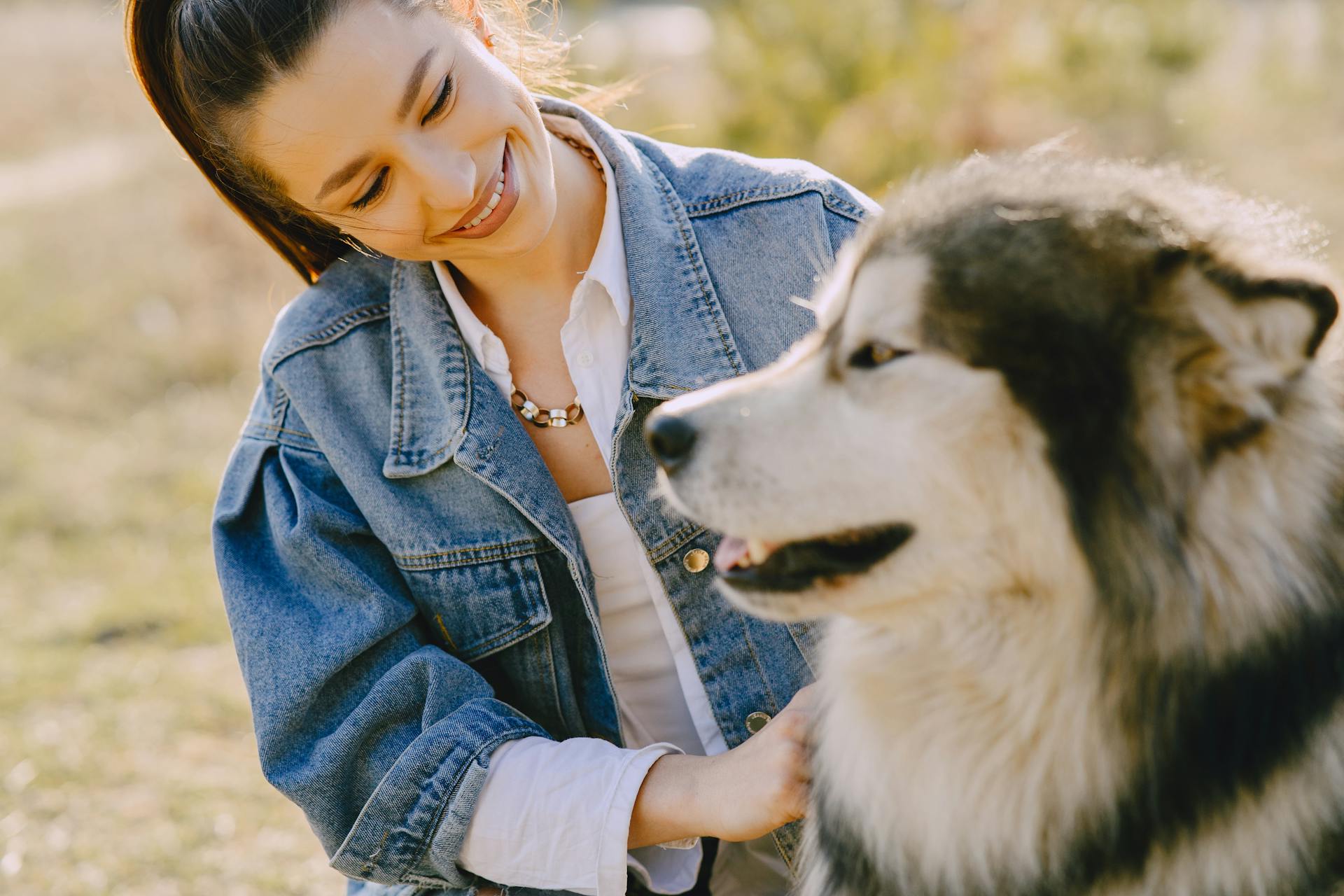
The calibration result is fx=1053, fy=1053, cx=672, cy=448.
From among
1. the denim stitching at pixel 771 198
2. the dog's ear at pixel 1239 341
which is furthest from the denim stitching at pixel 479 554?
the dog's ear at pixel 1239 341

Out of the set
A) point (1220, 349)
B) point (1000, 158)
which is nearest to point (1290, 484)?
point (1220, 349)

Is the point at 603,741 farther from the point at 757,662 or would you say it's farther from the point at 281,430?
the point at 281,430

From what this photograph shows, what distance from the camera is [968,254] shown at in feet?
4.64

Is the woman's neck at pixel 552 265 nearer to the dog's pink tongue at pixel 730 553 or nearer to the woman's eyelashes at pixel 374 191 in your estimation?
the woman's eyelashes at pixel 374 191

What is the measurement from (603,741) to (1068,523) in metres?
1.04

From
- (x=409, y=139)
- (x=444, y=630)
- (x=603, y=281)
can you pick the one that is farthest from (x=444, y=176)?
(x=444, y=630)

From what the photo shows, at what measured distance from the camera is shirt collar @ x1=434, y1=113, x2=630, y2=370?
2215 mm

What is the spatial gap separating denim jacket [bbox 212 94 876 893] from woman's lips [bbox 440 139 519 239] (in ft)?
0.69

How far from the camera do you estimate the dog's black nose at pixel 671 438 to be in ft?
5.24

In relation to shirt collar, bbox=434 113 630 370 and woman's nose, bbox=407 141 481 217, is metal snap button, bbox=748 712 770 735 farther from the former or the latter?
woman's nose, bbox=407 141 481 217

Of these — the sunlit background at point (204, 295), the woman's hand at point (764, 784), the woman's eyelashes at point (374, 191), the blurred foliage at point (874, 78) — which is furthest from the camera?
the blurred foliage at point (874, 78)

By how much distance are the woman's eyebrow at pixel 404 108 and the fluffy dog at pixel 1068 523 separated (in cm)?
82

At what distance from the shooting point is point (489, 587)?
7.15 feet

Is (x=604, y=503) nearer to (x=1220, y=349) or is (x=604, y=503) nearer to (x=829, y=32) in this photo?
(x=1220, y=349)
